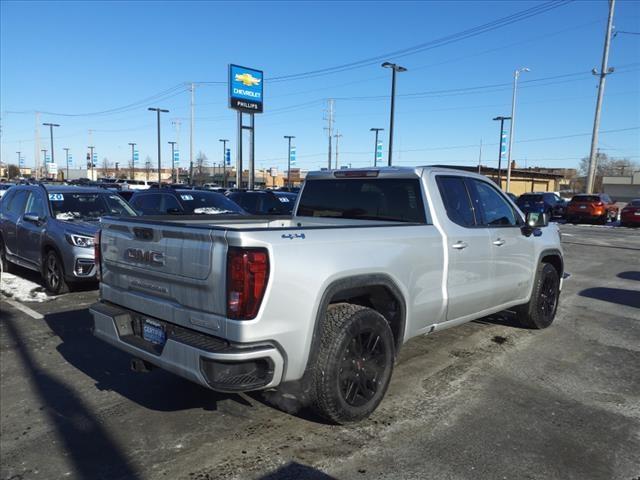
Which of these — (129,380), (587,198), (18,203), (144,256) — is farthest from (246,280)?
(587,198)

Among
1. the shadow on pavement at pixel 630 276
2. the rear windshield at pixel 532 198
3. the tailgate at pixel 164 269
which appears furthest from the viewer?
the rear windshield at pixel 532 198

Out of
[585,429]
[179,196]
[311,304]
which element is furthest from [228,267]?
[179,196]

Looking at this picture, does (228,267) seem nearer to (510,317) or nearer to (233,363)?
(233,363)

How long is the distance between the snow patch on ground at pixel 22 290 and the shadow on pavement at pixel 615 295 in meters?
8.66

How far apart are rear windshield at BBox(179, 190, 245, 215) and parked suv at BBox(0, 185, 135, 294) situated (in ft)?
6.93

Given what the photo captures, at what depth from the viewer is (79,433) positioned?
140 inches

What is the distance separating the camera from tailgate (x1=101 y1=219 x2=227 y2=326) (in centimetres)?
306

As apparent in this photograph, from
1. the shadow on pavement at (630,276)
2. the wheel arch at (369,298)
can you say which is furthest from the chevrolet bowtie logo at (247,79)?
the wheel arch at (369,298)

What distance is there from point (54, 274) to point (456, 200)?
6.24 meters

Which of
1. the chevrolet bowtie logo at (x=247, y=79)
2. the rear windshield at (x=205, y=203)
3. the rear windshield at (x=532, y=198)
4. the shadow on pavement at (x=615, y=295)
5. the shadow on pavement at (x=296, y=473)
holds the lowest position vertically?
the shadow on pavement at (x=615, y=295)

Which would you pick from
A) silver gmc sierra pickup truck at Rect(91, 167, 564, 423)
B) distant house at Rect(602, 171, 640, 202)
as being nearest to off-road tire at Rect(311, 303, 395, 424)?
silver gmc sierra pickup truck at Rect(91, 167, 564, 423)

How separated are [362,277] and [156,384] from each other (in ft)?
7.08

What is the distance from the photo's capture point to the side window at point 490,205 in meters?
5.18

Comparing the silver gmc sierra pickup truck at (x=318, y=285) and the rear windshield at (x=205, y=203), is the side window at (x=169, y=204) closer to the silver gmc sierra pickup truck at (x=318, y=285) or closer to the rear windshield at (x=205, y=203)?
the rear windshield at (x=205, y=203)
